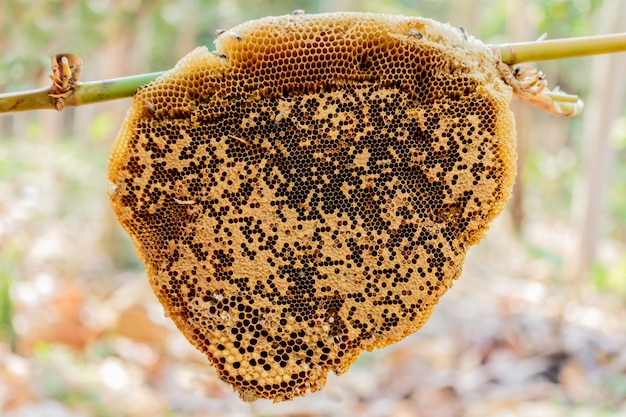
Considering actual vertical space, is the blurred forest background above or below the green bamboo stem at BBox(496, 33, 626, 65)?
below

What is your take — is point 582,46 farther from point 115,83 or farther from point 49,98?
point 49,98

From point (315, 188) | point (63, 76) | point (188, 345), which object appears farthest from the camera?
point (188, 345)

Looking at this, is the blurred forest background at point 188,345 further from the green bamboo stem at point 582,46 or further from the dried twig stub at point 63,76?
the green bamboo stem at point 582,46

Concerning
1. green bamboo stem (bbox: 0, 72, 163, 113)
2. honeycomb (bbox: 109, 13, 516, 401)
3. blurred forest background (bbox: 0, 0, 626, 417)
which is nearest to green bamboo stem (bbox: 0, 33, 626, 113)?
green bamboo stem (bbox: 0, 72, 163, 113)

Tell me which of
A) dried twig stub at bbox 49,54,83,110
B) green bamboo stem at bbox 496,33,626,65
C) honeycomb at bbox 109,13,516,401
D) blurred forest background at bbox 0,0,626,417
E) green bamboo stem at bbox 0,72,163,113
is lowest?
blurred forest background at bbox 0,0,626,417

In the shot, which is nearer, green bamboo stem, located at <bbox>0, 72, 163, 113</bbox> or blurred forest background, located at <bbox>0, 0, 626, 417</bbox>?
green bamboo stem, located at <bbox>0, 72, 163, 113</bbox>

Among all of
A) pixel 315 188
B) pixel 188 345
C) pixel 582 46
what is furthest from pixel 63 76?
pixel 188 345

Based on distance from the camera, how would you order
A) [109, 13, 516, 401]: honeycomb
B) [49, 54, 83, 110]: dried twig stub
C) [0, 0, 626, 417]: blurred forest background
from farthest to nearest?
[0, 0, 626, 417]: blurred forest background → [109, 13, 516, 401]: honeycomb → [49, 54, 83, 110]: dried twig stub

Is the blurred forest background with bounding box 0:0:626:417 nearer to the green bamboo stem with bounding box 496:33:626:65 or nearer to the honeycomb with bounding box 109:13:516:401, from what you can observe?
the honeycomb with bounding box 109:13:516:401
